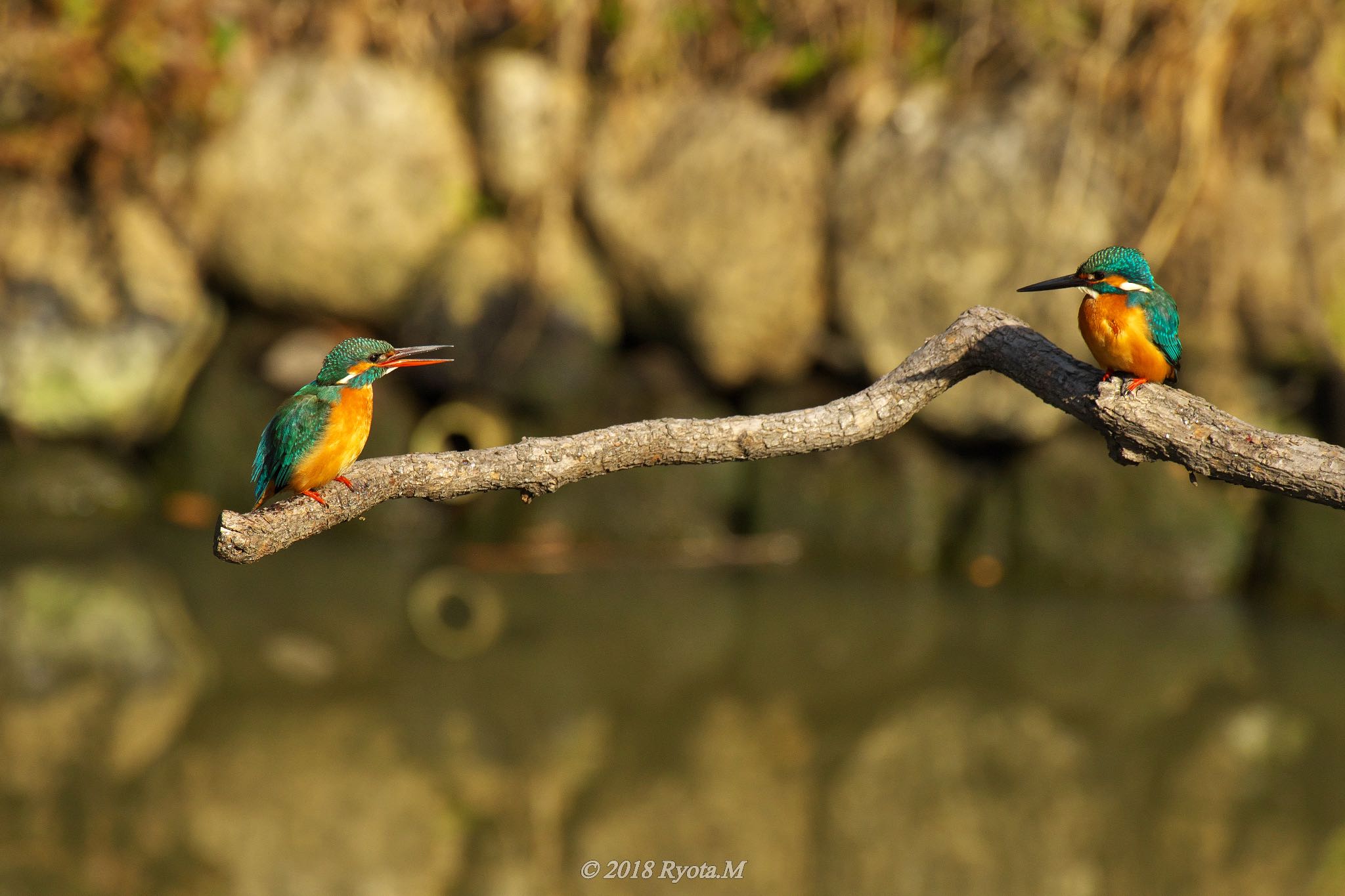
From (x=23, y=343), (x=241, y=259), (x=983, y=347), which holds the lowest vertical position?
(x=23, y=343)

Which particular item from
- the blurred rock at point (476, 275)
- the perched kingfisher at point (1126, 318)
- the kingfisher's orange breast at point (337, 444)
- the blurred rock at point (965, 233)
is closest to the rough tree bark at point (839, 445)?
the perched kingfisher at point (1126, 318)

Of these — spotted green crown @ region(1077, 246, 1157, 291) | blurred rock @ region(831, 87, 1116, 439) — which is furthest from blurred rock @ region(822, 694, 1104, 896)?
spotted green crown @ region(1077, 246, 1157, 291)

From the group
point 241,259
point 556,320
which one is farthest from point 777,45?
point 241,259

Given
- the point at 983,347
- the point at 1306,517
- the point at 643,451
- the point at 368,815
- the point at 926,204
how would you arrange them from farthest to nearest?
the point at 926,204 < the point at 1306,517 < the point at 368,815 < the point at 983,347 < the point at 643,451

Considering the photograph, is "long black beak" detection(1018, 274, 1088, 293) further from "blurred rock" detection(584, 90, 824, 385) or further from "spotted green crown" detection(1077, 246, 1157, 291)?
"blurred rock" detection(584, 90, 824, 385)

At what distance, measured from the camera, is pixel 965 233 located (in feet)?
20.4

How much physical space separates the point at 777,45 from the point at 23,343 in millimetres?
4447

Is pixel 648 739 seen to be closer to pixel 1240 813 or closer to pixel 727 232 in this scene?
pixel 1240 813

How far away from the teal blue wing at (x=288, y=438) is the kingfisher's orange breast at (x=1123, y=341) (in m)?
1.34

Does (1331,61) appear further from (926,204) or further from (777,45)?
(777,45)

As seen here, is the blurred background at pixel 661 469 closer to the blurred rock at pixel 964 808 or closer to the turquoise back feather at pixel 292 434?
the blurred rock at pixel 964 808

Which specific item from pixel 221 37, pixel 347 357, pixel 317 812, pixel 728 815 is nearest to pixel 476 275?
pixel 221 37

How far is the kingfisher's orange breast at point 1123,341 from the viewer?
207 cm

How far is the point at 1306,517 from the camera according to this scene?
5840 mm
